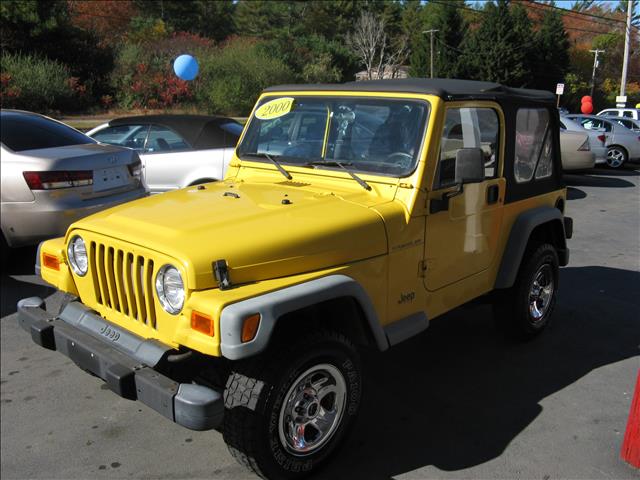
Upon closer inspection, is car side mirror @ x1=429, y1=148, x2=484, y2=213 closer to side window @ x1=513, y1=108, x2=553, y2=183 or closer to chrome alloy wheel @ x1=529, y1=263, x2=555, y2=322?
side window @ x1=513, y1=108, x2=553, y2=183

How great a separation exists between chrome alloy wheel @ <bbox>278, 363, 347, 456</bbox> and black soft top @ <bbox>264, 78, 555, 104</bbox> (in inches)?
68.9

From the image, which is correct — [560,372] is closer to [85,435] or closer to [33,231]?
[85,435]

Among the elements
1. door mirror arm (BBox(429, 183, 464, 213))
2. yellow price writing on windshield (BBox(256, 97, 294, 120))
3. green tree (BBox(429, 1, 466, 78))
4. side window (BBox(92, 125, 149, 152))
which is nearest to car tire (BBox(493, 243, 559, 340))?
door mirror arm (BBox(429, 183, 464, 213))

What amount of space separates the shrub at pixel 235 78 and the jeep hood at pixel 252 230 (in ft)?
104

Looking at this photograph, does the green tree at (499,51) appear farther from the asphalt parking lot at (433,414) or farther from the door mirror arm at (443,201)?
the door mirror arm at (443,201)

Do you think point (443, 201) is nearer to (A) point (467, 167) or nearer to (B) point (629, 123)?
(A) point (467, 167)

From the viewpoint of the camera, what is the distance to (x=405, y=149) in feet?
11.6

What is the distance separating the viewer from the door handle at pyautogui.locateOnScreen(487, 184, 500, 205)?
398 cm

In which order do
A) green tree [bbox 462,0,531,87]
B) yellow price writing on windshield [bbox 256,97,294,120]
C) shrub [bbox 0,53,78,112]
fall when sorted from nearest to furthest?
yellow price writing on windshield [bbox 256,97,294,120], shrub [bbox 0,53,78,112], green tree [bbox 462,0,531,87]

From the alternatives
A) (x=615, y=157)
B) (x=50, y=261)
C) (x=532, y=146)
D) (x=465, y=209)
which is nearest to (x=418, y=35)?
(x=615, y=157)

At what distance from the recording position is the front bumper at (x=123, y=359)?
101 inches

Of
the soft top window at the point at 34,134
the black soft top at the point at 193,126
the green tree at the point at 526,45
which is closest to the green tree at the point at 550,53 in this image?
the green tree at the point at 526,45

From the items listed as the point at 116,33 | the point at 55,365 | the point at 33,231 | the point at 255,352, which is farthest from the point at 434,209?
the point at 116,33

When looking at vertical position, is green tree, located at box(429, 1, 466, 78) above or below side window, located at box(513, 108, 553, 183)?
above
